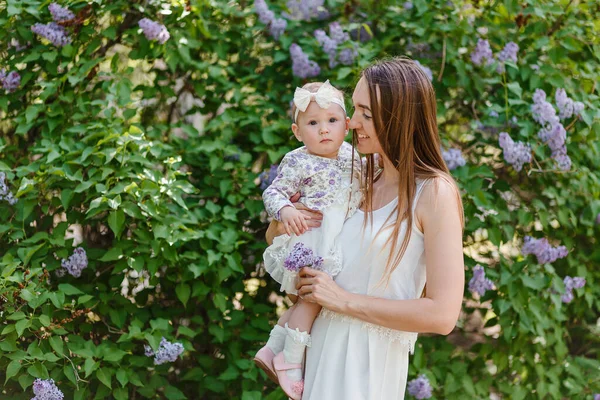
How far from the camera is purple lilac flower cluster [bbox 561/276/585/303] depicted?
3.62 metres

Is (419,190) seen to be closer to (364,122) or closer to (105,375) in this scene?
(364,122)

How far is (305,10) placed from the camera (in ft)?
12.7

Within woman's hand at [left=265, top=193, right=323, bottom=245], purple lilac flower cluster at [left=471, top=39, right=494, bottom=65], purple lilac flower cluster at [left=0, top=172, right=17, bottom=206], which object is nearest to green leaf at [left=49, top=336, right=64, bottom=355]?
purple lilac flower cluster at [left=0, top=172, right=17, bottom=206]

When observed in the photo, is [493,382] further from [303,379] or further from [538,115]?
[303,379]

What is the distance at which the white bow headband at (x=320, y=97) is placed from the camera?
7.84 ft

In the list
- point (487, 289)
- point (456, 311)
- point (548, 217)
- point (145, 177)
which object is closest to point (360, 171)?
point (456, 311)

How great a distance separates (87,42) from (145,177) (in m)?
0.83

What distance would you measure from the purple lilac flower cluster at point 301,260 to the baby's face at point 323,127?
1.28 ft

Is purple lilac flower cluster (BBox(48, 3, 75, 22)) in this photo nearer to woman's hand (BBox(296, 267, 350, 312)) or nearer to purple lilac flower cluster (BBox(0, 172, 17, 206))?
purple lilac flower cluster (BBox(0, 172, 17, 206))

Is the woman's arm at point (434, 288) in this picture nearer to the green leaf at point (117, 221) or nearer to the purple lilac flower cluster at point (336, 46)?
the green leaf at point (117, 221)

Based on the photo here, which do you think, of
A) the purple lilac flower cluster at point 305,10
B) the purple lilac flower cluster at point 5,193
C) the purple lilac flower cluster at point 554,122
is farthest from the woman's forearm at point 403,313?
the purple lilac flower cluster at point 305,10

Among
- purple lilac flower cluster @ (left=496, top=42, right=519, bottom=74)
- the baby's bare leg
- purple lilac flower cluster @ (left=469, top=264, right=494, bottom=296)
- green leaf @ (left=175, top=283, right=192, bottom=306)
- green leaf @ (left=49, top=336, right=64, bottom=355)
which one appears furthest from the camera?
purple lilac flower cluster @ (left=496, top=42, right=519, bottom=74)

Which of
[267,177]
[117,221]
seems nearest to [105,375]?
[117,221]

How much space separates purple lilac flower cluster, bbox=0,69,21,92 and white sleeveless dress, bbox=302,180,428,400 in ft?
6.31
